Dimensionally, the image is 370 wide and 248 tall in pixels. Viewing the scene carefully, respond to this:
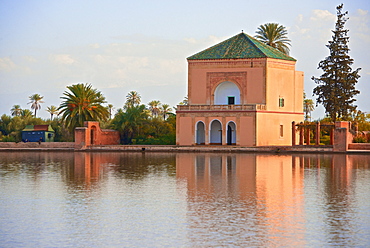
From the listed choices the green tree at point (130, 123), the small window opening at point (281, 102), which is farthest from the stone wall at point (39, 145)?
the small window opening at point (281, 102)

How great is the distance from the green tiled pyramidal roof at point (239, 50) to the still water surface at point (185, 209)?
23745 mm

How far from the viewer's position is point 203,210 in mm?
15164

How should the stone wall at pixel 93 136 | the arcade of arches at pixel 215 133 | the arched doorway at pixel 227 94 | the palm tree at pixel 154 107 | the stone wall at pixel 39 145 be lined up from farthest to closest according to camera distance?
the palm tree at pixel 154 107
the arched doorway at pixel 227 94
the stone wall at pixel 39 145
the arcade of arches at pixel 215 133
the stone wall at pixel 93 136

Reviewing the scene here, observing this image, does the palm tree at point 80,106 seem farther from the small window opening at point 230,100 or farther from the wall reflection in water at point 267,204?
the wall reflection in water at point 267,204

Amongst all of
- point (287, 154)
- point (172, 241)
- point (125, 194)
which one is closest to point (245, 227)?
point (172, 241)

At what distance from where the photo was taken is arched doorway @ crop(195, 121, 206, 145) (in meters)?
49.0

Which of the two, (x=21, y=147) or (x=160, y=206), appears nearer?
(x=160, y=206)

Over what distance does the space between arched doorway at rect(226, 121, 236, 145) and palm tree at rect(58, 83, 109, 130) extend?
36.6ft

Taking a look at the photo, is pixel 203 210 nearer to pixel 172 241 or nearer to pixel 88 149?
pixel 172 241

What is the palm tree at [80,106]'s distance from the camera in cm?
5088

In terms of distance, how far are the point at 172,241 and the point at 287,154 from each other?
30515 millimetres

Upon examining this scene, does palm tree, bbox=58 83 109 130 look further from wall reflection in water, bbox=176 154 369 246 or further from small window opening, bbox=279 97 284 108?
wall reflection in water, bbox=176 154 369 246

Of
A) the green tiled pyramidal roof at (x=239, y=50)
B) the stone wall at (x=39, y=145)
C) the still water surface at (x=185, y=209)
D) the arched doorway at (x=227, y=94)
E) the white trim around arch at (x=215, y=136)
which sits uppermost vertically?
the green tiled pyramidal roof at (x=239, y=50)

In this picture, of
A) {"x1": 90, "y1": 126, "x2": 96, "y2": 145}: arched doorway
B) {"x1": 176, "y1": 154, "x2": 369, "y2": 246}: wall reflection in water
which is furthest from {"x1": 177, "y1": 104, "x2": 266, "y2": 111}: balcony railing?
{"x1": 176, "y1": 154, "x2": 369, "y2": 246}: wall reflection in water
